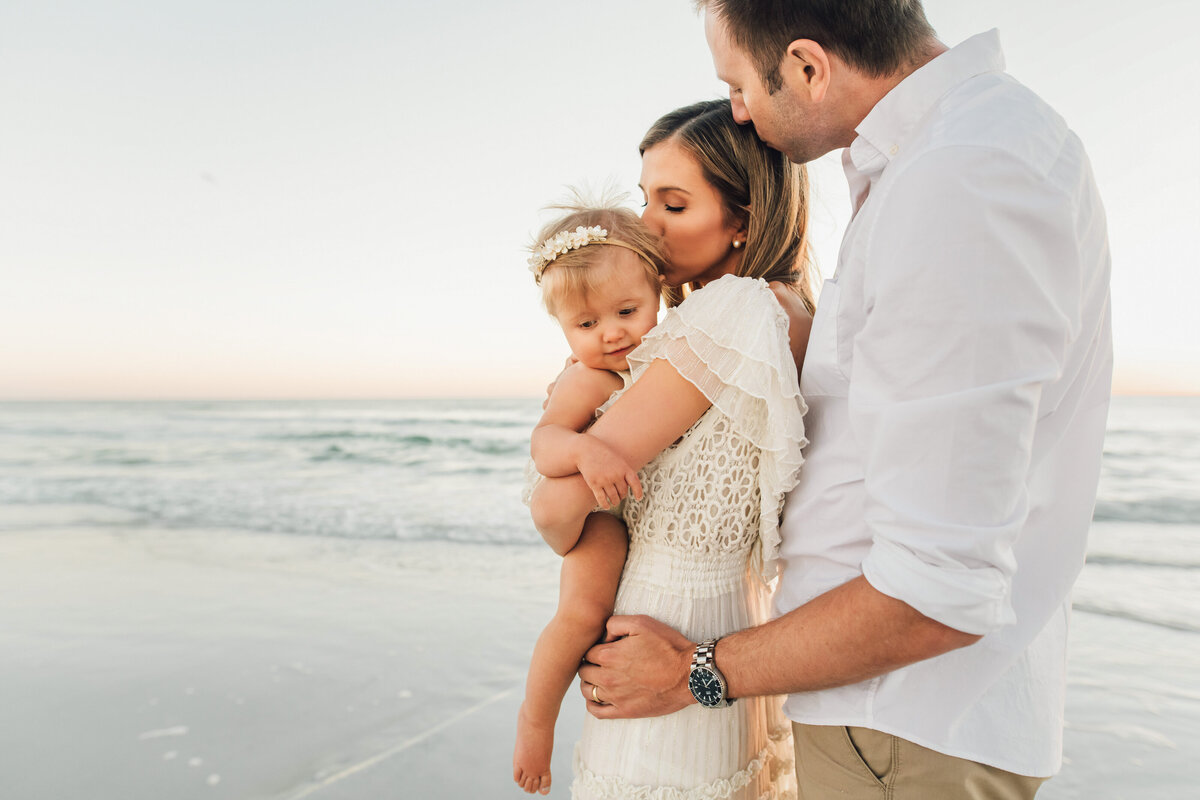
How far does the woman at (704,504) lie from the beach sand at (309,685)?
1.96m

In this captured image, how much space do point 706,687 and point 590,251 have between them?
3.66 feet

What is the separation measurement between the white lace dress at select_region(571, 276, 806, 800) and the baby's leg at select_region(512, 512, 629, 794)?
6 cm

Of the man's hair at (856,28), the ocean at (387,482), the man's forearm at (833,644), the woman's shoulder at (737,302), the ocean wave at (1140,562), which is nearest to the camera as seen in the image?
the man's forearm at (833,644)

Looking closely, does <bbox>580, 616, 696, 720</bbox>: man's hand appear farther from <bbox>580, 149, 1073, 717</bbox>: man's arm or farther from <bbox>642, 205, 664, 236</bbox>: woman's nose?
<bbox>642, 205, 664, 236</bbox>: woman's nose

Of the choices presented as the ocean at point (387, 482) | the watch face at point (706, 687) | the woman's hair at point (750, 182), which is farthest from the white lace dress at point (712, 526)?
the ocean at point (387, 482)

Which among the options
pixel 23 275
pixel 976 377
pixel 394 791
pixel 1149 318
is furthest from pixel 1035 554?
pixel 23 275

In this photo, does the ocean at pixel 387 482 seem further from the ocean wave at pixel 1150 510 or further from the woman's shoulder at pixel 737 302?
the woman's shoulder at pixel 737 302

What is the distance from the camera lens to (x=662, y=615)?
1557mm

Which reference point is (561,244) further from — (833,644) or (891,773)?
(891,773)

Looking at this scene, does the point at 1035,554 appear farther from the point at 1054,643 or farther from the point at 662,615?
the point at 662,615

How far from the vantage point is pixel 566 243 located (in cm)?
188

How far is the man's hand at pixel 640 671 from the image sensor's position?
1.41 meters

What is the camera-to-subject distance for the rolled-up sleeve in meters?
0.88

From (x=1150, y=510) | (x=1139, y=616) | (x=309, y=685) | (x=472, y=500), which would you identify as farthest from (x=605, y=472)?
(x=1150, y=510)
